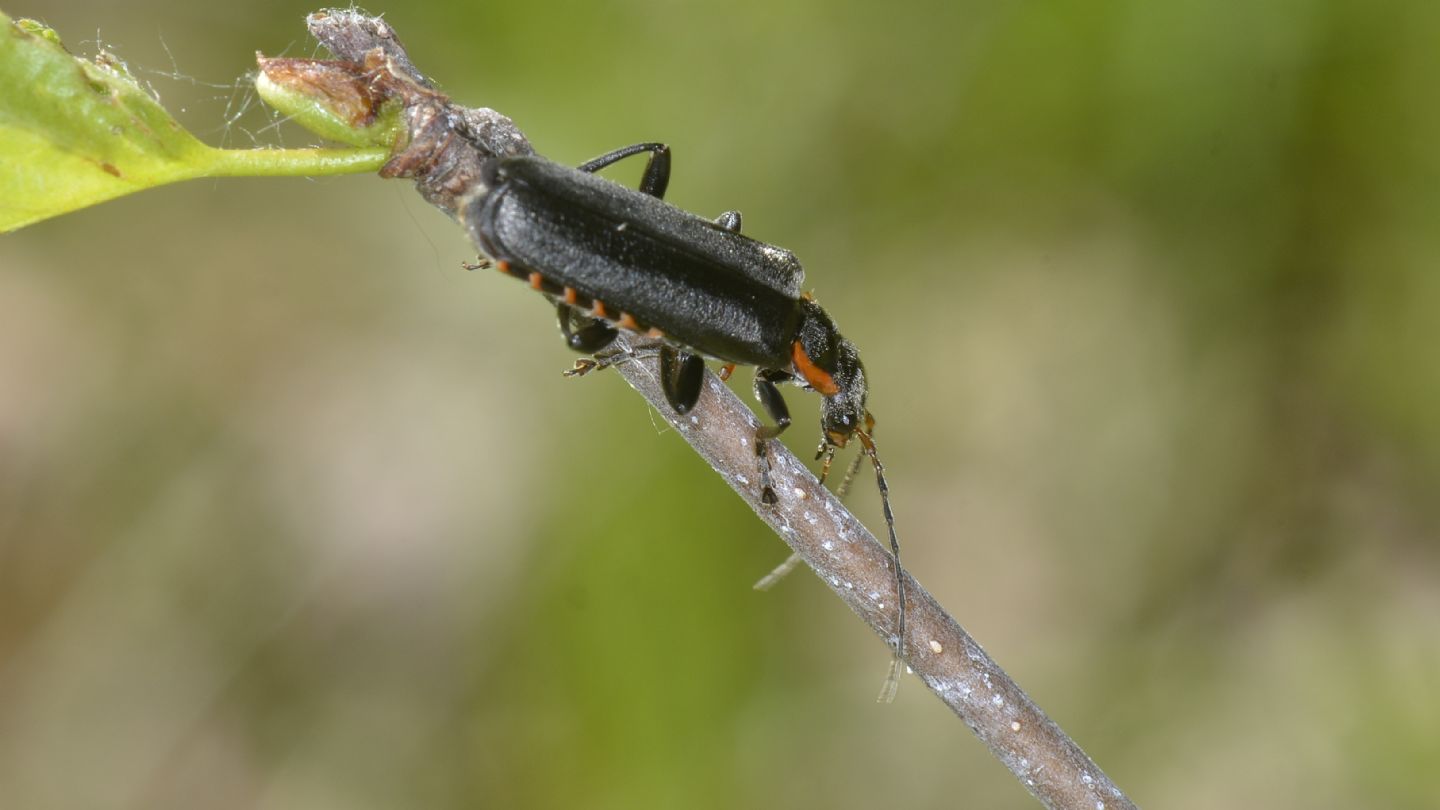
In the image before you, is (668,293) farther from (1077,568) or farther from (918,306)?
(1077,568)

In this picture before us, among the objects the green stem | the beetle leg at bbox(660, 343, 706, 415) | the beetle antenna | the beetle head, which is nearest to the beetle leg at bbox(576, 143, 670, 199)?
the beetle head

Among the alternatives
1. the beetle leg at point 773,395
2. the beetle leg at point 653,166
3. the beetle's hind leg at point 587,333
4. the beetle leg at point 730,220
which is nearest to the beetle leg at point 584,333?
the beetle's hind leg at point 587,333

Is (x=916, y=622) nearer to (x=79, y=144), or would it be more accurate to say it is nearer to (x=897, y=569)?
(x=897, y=569)

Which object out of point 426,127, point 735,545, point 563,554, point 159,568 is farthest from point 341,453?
point 426,127

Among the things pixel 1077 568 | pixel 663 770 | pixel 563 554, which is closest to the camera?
pixel 663 770

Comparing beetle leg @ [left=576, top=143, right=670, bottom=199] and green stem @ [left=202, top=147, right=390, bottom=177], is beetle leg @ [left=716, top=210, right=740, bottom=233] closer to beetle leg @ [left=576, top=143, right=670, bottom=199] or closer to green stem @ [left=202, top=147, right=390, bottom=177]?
beetle leg @ [left=576, top=143, right=670, bottom=199]

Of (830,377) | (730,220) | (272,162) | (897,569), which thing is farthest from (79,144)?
(830,377)
